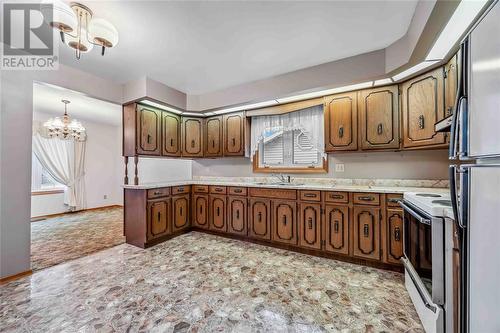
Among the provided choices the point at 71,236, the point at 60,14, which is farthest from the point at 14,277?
the point at 60,14

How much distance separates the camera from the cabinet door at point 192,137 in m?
3.90

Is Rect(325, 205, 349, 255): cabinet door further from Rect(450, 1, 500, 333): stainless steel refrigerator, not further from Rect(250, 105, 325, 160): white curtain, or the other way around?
Rect(450, 1, 500, 333): stainless steel refrigerator

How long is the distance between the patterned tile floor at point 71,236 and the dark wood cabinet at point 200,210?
1196 mm

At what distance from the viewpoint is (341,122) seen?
2771 mm

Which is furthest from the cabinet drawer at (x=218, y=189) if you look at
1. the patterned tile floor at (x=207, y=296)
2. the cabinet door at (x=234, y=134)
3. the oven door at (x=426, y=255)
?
the oven door at (x=426, y=255)

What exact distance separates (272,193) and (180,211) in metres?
1.65

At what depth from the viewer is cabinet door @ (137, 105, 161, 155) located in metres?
A: 3.21

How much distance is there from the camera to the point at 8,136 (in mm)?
2188

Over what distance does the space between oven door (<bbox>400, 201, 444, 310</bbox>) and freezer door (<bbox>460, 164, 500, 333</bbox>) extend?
0.28 metres

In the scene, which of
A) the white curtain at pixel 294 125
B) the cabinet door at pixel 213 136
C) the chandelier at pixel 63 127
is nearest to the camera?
the white curtain at pixel 294 125

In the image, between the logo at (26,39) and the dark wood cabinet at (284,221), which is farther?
the dark wood cabinet at (284,221)

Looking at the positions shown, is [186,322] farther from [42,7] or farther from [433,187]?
[433,187]

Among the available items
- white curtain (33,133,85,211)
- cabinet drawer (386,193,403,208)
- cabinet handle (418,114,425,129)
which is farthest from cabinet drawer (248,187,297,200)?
white curtain (33,133,85,211)

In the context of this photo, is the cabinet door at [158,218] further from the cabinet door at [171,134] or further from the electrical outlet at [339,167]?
the electrical outlet at [339,167]
